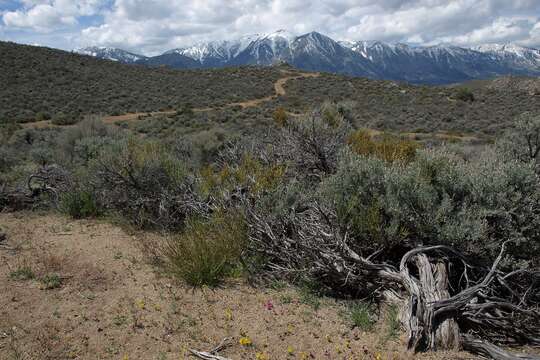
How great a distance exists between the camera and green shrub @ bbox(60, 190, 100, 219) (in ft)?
22.6

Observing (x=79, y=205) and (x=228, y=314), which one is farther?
(x=79, y=205)

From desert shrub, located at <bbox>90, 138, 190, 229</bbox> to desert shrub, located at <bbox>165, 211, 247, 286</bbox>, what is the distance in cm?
200

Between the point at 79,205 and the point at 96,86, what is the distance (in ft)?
101

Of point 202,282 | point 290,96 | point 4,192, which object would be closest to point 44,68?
point 290,96

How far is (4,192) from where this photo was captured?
293 inches

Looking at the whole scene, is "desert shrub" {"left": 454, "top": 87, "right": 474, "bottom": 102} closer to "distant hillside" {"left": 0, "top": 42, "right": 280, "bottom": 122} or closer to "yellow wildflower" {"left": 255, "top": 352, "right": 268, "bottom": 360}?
"distant hillside" {"left": 0, "top": 42, "right": 280, "bottom": 122}

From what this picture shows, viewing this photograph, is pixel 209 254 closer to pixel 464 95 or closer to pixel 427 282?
pixel 427 282

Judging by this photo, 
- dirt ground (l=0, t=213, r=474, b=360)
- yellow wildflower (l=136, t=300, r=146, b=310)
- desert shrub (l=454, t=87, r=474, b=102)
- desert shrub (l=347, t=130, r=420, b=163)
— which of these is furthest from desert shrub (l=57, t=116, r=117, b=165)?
desert shrub (l=454, t=87, r=474, b=102)

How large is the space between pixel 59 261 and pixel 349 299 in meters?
3.74

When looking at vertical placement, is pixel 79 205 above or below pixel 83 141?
below

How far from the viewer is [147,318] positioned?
3.66 m

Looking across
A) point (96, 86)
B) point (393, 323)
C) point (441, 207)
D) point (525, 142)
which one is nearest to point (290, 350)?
point (393, 323)

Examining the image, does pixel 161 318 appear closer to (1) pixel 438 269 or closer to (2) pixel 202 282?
(2) pixel 202 282

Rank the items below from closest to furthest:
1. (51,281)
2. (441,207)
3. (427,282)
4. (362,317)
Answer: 1. (362,317)
2. (427,282)
3. (51,281)
4. (441,207)
